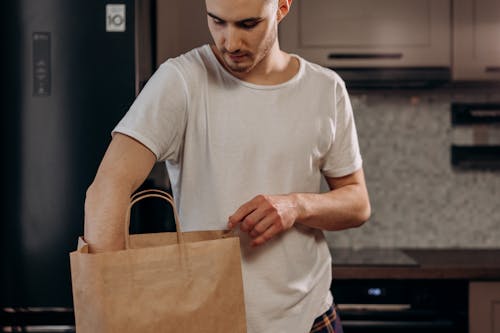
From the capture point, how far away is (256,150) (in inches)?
44.3

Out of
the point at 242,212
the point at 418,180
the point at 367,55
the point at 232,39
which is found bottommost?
the point at 418,180

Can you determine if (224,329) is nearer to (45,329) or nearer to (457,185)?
(45,329)

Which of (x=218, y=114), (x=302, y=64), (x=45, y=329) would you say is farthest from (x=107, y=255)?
(x=45, y=329)

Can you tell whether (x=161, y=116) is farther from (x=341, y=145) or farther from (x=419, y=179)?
(x=419, y=179)

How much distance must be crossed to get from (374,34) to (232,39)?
55.4 inches

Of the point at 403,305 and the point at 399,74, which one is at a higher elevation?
the point at 399,74

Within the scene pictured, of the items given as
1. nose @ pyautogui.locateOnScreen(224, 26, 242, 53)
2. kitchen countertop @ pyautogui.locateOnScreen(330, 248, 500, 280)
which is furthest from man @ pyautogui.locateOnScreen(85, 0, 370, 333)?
kitchen countertop @ pyautogui.locateOnScreen(330, 248, 500, 280)

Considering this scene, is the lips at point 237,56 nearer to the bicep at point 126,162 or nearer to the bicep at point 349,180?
the bicep at point 126,162

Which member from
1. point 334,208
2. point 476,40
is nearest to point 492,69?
point 476,40

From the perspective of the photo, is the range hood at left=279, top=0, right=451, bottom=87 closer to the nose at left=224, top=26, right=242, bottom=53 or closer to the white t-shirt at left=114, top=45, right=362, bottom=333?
the white t-shirt at left=114, top=45, right=362, bottom=333

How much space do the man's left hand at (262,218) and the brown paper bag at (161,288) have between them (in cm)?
5

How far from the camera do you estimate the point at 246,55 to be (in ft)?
3.59

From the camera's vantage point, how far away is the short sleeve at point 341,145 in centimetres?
124

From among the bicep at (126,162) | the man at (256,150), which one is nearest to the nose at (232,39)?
the man at (256,150)
